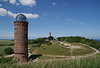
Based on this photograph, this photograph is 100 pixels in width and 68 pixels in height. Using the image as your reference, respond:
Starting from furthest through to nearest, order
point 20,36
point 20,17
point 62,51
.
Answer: point 62,51
point 20,17
point 20,36

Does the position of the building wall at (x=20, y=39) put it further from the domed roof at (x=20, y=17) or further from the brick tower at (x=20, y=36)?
the domed roof at (x=20, y=17)

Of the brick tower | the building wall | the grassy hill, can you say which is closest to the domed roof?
the brick tower

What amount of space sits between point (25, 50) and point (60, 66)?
80.5 feet

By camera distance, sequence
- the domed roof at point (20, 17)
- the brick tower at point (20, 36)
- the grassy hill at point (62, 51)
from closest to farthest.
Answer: the brick tower at point (20, 36) → the domed roof at point (20, 17) → the grassy hill at point (62, 51)

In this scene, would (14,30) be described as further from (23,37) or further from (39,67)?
(39,67)

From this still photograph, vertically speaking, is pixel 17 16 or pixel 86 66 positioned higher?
pixel 17 16

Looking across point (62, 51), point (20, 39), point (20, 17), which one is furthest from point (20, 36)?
point (62, 51)

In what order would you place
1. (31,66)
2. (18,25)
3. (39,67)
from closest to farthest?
(39,67) → (31,66) → (18,25)

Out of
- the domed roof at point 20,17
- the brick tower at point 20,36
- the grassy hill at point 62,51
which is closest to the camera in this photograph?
the brick tower at point 20,36

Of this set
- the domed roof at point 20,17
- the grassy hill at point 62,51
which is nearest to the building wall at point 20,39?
the domed roof at point 20,17

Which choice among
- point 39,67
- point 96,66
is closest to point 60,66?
point 39,67

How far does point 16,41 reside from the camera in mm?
26188

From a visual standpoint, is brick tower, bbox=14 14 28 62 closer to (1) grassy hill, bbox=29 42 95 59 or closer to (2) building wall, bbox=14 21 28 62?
(2) building wall, bbox=14 21 28 62

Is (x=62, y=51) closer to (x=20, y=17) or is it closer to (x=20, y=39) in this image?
(x=20, y=39)
